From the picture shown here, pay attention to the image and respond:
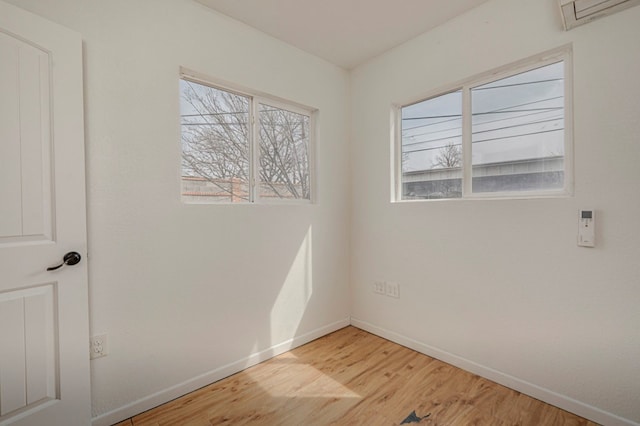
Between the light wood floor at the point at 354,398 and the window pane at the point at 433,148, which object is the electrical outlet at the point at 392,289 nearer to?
the light wood floor at the point at 354,398

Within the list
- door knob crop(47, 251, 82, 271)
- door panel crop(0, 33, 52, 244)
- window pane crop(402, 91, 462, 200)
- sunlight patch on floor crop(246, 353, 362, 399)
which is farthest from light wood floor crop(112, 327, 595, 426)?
window pane crop(402, 91, 462, 200)

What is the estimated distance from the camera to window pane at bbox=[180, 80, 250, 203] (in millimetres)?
2039

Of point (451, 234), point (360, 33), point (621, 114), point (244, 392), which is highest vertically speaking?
point (360, 33)

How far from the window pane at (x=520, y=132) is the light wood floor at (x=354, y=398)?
4.40ft

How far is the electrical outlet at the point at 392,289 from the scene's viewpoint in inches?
102

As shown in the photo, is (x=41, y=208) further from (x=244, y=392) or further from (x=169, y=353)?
(x=244, y=392)

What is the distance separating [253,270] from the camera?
2.27 metres

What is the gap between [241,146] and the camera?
230cm

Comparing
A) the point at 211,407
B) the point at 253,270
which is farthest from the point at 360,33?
the point at 211,407

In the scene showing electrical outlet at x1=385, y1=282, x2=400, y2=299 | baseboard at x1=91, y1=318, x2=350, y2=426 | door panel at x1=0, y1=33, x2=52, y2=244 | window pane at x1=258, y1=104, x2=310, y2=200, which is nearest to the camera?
door panel at x1=0, y1=33, x2=52, y2=244

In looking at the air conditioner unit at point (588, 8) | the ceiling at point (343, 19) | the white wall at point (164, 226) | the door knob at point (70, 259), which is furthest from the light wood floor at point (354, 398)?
the ceiling at point (343, 19)

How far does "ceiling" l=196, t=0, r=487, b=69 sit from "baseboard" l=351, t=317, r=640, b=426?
98.6 inches

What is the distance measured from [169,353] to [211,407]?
1.37ft

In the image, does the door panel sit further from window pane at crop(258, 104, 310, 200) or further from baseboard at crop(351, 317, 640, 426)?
baseboard at crop(351, 317, 640, 426)
